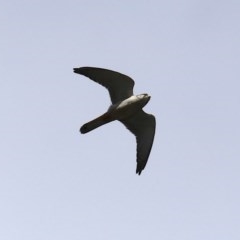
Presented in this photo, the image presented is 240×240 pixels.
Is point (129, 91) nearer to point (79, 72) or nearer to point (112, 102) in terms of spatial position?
point (112, 102)

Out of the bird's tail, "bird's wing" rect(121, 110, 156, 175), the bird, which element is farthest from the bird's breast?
"bird's wing" rect(121, 110, 156, 175)

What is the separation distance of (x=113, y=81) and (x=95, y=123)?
1958 millimetres

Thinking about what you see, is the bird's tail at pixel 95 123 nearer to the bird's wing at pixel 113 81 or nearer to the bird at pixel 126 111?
the bird at pixel 126 111

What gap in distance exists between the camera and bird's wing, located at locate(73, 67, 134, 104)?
23.1 meters

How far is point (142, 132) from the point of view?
25.0 metres

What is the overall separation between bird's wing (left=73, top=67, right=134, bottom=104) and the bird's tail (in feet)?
3.80

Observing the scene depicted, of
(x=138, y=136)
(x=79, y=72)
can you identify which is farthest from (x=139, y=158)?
(x=79, y=72)

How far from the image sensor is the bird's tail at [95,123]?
2278cm

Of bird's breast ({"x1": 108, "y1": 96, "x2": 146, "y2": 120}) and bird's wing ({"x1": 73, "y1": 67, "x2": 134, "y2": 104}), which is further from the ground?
bird's wing ({"x1": 73, "y1": 67, "x2": 134, "y2": 104})

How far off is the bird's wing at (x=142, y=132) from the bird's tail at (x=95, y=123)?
6.26ft

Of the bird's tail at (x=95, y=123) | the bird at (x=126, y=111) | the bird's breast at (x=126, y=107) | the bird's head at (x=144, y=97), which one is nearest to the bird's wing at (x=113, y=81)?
the bird at (x=126, y=111)

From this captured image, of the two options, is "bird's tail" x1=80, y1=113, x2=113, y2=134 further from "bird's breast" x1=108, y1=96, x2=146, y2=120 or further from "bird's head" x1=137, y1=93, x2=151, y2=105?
"bird's head" x1=137, y1=93, x2=151, y2=105

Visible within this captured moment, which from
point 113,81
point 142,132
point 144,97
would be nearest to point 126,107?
point 144,97

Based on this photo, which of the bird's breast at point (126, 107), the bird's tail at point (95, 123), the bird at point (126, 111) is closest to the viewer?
the bird's tail at point (95, 123)
